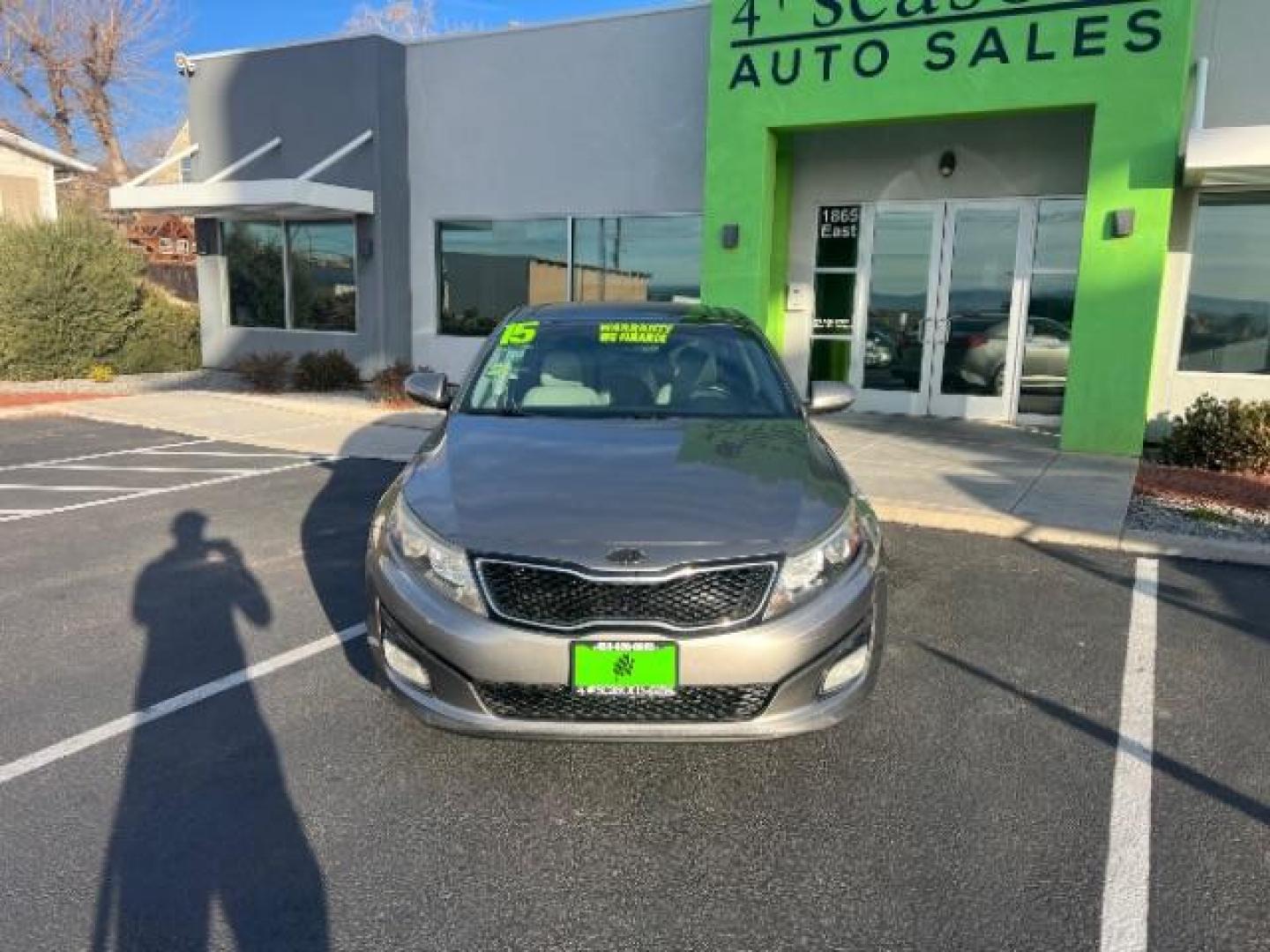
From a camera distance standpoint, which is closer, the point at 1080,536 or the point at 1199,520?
the point at 1080,536

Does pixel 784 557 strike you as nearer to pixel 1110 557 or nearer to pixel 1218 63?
pixel 1110 557

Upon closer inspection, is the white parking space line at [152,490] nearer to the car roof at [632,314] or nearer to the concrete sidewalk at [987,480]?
the car roof at [632,314]

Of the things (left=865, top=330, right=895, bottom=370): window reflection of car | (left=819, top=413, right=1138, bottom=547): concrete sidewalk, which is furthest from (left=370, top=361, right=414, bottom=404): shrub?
(left=865, top=330, right=895, bottom=370): window reflection of car

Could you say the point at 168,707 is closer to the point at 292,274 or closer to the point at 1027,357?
the point at 1027,357

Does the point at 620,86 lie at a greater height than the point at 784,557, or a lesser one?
→ greater

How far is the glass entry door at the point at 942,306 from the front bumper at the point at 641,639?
902 cm

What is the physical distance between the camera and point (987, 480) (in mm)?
7805

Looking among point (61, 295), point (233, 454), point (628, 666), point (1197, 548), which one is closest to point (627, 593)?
point (628, 666)

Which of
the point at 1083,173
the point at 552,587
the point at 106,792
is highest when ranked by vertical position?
the point at 1083,173

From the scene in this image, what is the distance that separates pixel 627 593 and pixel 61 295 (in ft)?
50.6

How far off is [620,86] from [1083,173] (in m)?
6.01

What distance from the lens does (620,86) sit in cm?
1256

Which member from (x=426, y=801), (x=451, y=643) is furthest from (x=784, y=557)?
(x=426, y=801)

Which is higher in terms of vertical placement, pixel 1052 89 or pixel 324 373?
pixel 1052 89
